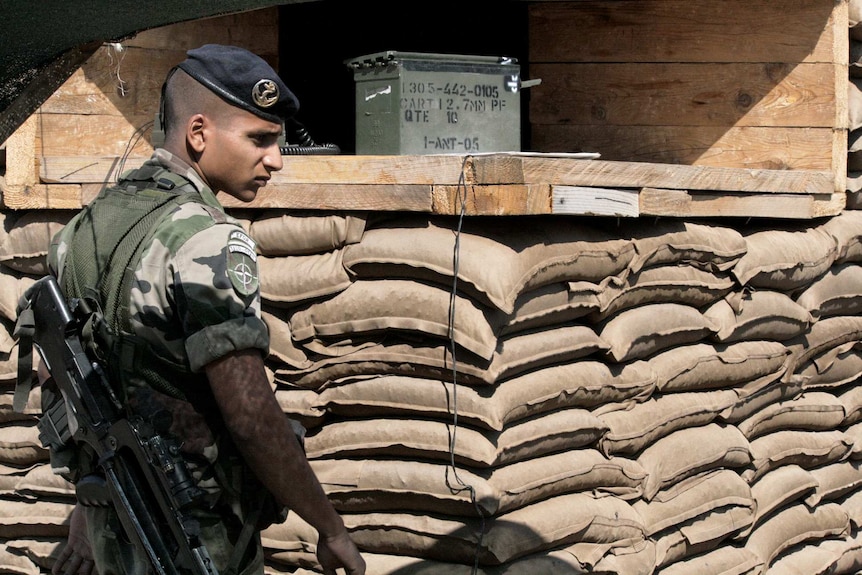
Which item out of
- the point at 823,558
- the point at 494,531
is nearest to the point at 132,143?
the point at 494,531

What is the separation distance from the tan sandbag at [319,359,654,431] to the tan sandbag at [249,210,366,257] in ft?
Answer: 1.30

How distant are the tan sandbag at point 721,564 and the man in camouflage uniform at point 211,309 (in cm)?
171

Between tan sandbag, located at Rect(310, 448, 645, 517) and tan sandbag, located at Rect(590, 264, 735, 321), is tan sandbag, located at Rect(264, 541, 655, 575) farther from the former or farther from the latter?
tan sandbag, located at Rect(590, 264, 735, 321)

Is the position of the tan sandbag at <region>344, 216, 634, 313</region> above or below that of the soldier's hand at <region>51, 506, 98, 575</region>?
above

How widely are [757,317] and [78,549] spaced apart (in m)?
2.44

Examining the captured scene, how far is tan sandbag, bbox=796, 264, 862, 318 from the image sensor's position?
14.5 ft

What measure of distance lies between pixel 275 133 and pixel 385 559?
1319 millimetres

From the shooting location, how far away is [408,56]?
135 inches

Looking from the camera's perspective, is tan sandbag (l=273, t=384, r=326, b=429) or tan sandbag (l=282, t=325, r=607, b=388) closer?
tan sandbag (l=282, t=325, r=607, b=388)

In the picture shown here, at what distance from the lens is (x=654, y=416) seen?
11.9 feet

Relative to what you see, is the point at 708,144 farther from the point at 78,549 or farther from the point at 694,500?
the point at 78,549

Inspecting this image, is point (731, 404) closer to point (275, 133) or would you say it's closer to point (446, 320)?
point (446, 320)

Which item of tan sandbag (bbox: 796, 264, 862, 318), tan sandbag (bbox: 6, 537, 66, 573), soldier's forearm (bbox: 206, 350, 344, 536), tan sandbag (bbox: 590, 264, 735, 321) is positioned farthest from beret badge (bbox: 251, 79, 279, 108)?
tan sandbag (bbox: 796, 264, 862, 318)

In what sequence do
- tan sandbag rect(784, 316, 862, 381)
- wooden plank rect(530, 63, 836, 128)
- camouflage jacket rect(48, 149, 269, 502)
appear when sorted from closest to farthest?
camouflage jacket rect(48, 149, 269, 502)
tan sandbag rect(784, 316, 862, 381)
wooden plank rect(530, 63, 836, 128)
